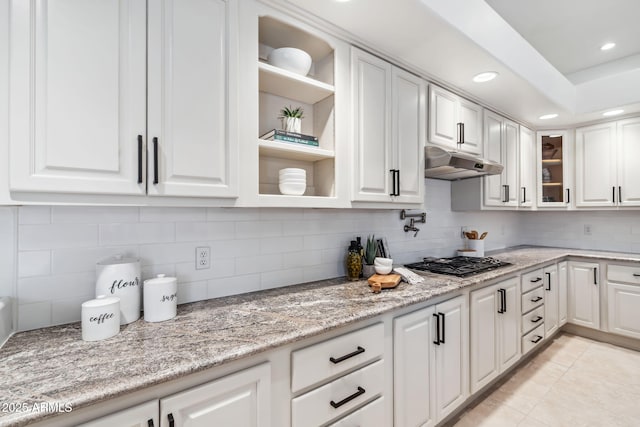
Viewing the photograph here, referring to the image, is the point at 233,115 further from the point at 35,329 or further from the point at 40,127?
the point at 35,329

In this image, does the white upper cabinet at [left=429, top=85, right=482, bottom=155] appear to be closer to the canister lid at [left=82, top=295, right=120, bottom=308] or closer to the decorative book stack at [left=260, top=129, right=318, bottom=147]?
the decorative book stack at [left=260, top=129, right=318, bottom=147]

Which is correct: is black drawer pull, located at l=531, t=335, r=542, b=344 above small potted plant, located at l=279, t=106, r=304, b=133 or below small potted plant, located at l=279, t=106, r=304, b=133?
below

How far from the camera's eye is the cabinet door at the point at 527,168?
328 centimetres

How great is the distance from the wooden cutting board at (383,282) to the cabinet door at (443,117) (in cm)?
107

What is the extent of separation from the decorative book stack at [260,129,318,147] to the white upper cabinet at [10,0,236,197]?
0.28 meters

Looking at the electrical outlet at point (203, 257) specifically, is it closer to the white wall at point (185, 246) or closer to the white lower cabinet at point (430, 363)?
the white wall at point (185, 246)

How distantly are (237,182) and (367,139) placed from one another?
86 cm

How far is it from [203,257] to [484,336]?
190cm

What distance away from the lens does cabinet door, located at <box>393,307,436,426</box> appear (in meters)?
1.52

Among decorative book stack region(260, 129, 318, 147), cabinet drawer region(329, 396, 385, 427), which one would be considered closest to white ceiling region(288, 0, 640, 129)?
decorative book stack region(260, 129, 318, 147)

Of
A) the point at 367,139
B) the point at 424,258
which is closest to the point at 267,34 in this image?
the point at 367,139

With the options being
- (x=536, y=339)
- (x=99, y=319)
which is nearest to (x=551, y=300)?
(x=536, y=339)

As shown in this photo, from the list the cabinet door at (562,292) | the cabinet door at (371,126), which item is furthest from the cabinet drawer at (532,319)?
the cabinet door at (371,126)

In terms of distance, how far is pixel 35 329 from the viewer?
116cm
